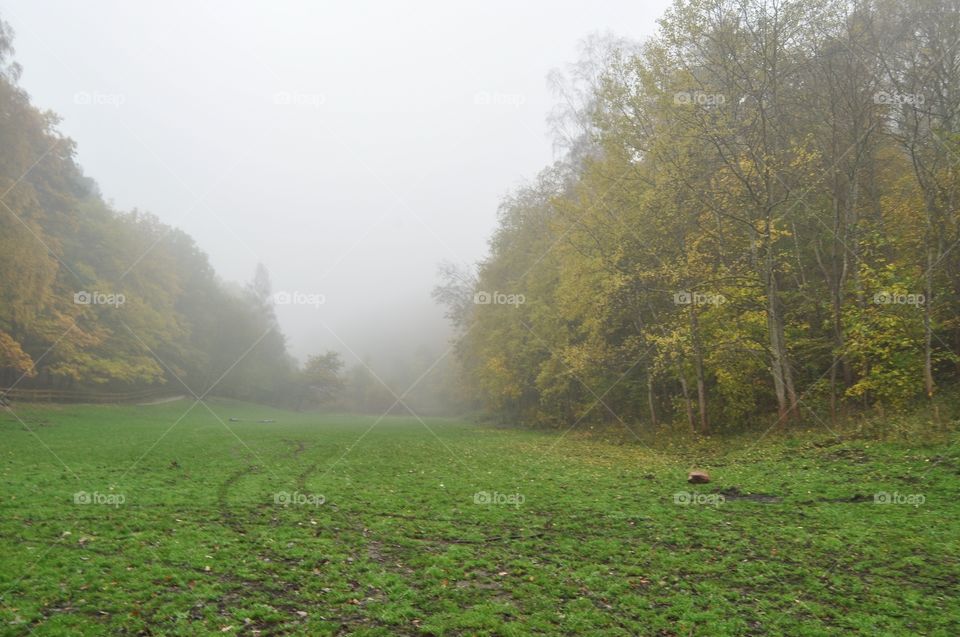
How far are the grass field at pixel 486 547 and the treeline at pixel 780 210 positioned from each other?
551 cm

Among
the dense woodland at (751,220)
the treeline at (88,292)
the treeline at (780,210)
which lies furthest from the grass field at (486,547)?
the treeline at (88,292)

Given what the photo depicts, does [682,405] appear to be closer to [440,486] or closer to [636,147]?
[636,147]

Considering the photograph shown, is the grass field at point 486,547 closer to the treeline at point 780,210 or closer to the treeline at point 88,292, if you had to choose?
the treeline at point 780,210

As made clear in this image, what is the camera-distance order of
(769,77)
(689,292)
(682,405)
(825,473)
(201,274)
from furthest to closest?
(201,274)
(682,405)
(689,292)
(769,77)
(825,473)

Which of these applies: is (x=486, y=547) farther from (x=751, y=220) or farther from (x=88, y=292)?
(x=88, y=292)

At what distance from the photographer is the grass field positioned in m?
7.72

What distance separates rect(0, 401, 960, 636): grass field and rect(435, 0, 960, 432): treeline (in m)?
5.51

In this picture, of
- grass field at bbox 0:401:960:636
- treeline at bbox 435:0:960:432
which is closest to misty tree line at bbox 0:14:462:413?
grass field at bbox 0:401:960:636

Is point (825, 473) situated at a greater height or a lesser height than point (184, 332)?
lesser

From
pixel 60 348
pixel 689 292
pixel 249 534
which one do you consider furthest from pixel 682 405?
pixel 60 348

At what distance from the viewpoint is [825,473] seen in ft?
53.1

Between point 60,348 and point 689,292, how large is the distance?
4196 cm

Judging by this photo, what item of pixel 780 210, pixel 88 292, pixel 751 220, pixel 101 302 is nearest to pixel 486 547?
pixel 751 220

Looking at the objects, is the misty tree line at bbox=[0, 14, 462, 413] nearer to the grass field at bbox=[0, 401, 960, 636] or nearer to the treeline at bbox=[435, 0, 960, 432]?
the grass field at bbox=[0, 401, 960, 636]
